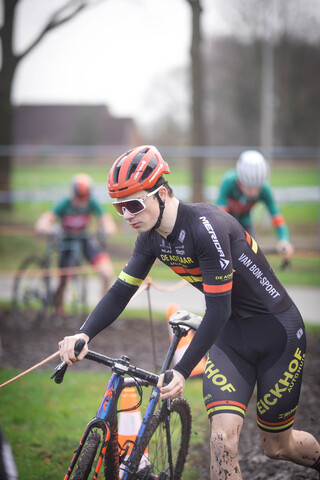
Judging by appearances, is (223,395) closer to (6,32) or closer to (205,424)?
(205,424)

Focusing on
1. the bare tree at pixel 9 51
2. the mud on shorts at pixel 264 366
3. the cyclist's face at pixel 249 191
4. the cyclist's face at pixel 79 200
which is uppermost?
the bare tree at pixel 9 51

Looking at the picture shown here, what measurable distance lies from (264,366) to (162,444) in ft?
2.68

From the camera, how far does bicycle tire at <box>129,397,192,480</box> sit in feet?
10.2

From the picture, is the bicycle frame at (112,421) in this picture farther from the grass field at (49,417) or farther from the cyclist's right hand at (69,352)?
the grass field at (49,417)

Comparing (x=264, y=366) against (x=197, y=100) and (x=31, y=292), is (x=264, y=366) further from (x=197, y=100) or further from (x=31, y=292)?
(x=197, y=100)

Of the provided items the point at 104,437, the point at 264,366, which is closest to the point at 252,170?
the point at 264,366

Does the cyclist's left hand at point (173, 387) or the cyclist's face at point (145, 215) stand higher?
the cyclist's face at point (145, 215)

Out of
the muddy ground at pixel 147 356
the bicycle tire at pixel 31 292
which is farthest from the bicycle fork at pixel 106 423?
the bicycle tire at pixel 31 292

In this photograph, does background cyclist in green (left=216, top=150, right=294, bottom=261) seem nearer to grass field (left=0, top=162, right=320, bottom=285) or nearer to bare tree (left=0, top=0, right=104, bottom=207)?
grass field (left=0, top=162, right=320, bottom=285)

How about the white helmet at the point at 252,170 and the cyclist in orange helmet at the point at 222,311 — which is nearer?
the cyclist in orange helmet at the point at 222,311

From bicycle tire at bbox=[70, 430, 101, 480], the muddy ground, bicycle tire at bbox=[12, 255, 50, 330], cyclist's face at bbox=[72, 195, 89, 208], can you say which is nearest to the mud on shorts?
bicycle tire at bbox=[70, 430, 101, 480]

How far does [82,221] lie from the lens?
8.63 meters

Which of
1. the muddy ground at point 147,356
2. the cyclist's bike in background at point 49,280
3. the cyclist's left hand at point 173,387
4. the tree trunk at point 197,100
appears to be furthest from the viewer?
the tree trunk at point 197,100

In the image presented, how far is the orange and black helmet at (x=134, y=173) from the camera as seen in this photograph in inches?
114
